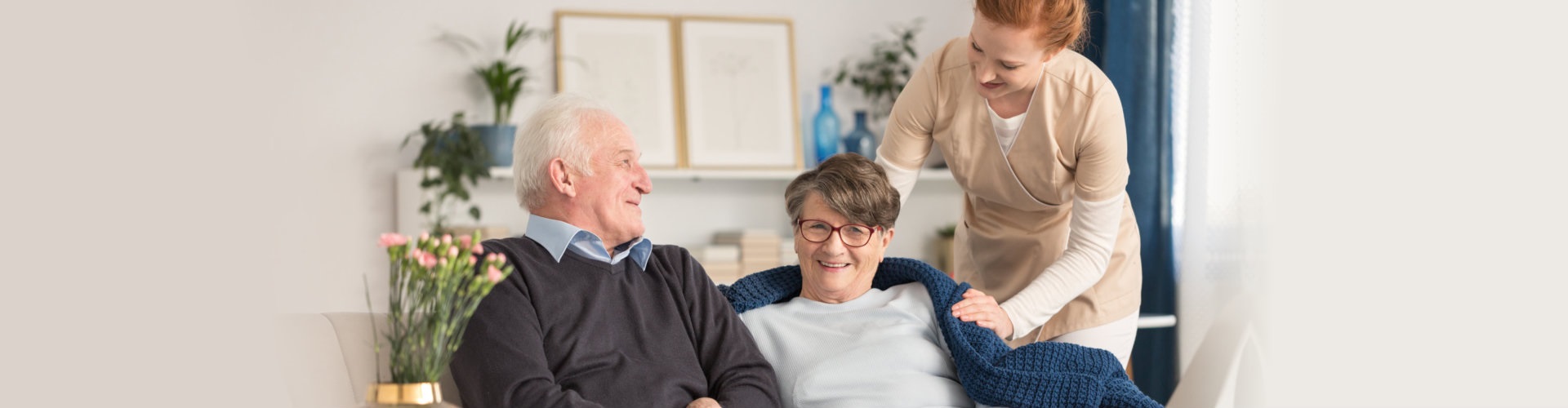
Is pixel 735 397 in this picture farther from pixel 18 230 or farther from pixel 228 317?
pixel 18 230

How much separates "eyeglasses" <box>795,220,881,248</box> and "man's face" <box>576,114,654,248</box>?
0.92 feet

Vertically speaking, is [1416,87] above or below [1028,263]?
above

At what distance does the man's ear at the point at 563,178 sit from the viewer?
6.41ft

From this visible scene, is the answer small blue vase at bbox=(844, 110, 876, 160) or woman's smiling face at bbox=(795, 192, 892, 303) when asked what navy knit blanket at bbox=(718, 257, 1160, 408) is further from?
small blue vase at bbox=(844, 110, 876, 160)

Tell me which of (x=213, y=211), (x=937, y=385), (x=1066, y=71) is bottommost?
(x=937, y=385)

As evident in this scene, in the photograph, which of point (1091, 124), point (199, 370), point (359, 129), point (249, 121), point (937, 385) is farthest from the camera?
point (359, 129)

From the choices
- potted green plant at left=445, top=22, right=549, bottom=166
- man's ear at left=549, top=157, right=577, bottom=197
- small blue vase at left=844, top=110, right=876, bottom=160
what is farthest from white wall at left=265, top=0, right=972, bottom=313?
man's ear at left=549, top=157, right=577, bottom=197

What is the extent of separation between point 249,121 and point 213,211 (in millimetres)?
3025

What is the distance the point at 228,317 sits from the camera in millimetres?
1415

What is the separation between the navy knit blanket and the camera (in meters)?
1.92

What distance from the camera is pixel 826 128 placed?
15.8ft

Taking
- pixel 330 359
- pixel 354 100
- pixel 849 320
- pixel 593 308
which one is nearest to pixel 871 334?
pixel 849 320

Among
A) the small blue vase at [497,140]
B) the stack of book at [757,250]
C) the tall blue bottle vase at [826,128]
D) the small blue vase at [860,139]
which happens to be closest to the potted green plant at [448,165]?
the small blue vase at [497,140]

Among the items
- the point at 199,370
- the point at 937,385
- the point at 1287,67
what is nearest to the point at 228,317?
the point at 199,370
